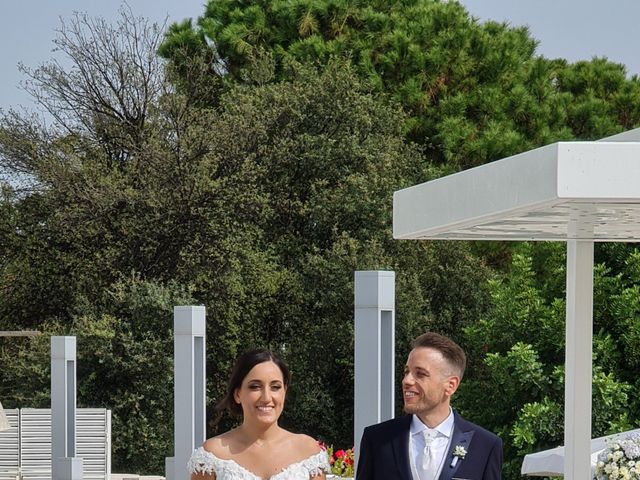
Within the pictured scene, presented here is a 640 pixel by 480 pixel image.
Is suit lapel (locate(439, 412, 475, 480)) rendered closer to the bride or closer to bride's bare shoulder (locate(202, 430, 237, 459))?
the bride

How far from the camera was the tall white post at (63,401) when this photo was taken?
16266mm

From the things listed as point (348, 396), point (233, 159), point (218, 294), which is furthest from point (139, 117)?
point (348, 396)

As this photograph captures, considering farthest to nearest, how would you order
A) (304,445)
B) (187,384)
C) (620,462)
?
(187,384)
(620,462)
(304,445)

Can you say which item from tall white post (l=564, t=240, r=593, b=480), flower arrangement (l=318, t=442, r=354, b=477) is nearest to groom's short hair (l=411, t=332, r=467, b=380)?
tall white post (l=564, t=240, r=593, b=480)

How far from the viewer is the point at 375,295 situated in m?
6.82

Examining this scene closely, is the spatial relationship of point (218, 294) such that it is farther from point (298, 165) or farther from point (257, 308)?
point (298, 165)

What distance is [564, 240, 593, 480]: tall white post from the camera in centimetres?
533

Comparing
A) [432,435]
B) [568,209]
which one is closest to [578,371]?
[568,209]

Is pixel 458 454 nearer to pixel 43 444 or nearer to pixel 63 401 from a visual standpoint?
pixel 63 401

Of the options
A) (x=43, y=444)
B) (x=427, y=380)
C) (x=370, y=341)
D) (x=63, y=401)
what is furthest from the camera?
(x=43, y=444)

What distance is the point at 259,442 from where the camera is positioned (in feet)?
15.0

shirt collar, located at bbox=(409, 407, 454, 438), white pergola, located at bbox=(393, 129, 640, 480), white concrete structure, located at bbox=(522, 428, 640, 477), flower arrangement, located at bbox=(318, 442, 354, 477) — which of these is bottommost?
flower arrangement, located at bbox=(318, 442, 354, 477)

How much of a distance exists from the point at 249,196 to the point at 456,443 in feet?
70.2

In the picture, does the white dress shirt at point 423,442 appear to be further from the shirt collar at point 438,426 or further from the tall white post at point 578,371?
the tall white post at point 578,371
